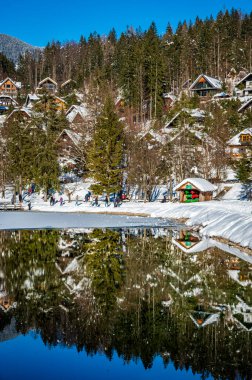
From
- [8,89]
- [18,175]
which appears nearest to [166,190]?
[18,175]

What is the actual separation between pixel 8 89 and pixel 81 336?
114033 mm

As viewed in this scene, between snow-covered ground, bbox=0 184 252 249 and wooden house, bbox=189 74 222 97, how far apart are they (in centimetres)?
3558

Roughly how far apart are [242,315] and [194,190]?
3534 cm

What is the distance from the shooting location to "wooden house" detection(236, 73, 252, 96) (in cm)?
8369

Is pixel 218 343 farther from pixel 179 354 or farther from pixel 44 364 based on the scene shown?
pixel 44 364

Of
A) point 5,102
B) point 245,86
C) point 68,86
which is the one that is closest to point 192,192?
point 245,86

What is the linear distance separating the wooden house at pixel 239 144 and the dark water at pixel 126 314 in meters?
37.1

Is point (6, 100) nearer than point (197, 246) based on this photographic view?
No

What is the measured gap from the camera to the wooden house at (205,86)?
280 feet

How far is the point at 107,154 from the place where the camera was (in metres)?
52.7

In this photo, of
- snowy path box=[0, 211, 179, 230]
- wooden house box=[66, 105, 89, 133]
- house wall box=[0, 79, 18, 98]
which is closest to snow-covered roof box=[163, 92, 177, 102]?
wooden house box=[66, 105, 89, 133]

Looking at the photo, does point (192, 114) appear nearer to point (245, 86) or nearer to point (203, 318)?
point (245, 86)

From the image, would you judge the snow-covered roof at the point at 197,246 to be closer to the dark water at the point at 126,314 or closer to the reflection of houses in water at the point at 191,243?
the reflection of houses in water at the point at 191,243

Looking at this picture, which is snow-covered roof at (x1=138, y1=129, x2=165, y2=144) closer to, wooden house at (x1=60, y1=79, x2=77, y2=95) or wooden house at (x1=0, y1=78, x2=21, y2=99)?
wooden house at (x1=60, y1=79, x2=77, y2=95)
